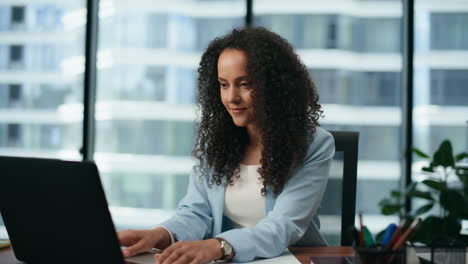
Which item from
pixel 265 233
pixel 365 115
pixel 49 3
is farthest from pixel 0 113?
pixel 265 233

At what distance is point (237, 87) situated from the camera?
1.40 meters

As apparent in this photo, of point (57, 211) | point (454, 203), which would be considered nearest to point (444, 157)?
point (454, 203)

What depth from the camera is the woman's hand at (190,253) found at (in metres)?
1.06

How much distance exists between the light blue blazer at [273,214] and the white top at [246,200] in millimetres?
24

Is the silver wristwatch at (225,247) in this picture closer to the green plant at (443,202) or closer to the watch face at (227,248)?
the watch face at (227,248)

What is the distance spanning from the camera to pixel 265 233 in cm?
121

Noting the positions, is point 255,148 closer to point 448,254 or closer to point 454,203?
point 454,203

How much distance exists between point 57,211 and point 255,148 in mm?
717

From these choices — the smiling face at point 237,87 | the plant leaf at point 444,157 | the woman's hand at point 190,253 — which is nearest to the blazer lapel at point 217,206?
the smiling face at point 237,87

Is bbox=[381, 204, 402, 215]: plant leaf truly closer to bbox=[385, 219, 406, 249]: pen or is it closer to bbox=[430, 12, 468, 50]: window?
bbox=[385, 219, 406, 249]: pen

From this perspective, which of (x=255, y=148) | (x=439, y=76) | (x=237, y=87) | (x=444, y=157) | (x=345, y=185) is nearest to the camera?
(x=237, y=87)

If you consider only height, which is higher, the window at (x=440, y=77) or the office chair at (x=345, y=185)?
the window at (x=440, y=77)

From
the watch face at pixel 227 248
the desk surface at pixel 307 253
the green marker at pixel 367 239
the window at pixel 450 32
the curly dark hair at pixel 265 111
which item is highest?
the window at pixel 450 32

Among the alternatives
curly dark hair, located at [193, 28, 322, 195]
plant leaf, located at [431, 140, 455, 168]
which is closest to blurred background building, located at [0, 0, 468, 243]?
plant leaf, located at [431, 140, 455, 168]
